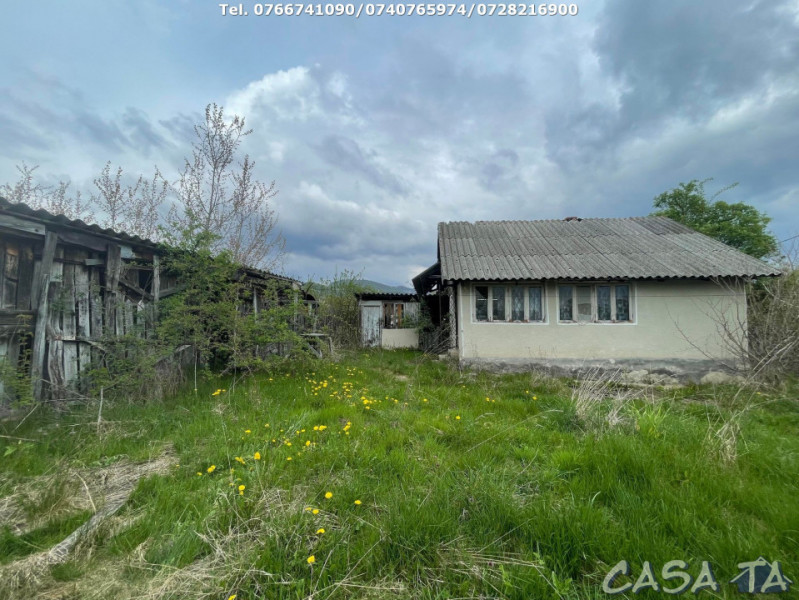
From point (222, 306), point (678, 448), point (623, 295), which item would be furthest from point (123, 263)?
point (623, 295)

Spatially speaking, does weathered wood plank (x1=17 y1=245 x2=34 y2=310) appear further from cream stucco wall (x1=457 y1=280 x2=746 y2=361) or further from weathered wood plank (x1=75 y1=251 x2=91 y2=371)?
cream stucco wall (x1=457 y1=280 x2=746 y2=361)

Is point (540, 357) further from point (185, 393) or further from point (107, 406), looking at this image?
point (107, 406)

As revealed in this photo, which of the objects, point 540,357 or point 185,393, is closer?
point 185,393

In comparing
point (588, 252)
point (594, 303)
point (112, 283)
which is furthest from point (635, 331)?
point (112, 283)

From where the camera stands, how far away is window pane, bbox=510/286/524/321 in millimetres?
8648

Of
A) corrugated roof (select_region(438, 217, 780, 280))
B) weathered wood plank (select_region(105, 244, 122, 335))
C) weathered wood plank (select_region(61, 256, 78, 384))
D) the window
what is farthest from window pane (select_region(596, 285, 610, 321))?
weathered wood plank (select_region(61, 256, 78, 384))

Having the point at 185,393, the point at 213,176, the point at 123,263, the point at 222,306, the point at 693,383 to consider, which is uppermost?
the point at 213,176

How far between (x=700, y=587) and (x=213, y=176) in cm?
1318

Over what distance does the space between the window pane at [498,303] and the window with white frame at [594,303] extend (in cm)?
154

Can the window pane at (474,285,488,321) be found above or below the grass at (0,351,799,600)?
above

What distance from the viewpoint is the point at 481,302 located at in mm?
8727

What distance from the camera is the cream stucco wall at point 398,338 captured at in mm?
14352

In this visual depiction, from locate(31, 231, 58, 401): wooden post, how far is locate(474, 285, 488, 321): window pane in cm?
825

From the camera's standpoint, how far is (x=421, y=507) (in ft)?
6.98
